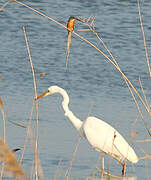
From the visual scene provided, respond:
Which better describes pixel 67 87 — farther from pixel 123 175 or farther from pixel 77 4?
pixel 77 4

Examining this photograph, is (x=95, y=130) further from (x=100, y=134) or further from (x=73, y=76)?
(x=73, y=76)

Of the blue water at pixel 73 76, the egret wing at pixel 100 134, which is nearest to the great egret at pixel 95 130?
the egret wing at pixel 100 134

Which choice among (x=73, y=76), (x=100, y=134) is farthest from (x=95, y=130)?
(x=73, y=76)

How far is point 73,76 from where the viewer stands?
6770 mm

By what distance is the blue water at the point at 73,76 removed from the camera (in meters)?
4.35

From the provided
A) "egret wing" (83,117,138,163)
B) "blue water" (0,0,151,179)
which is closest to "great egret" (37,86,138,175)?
"egret wing" (83,117,138,163)

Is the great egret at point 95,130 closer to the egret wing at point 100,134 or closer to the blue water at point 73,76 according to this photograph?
the egret wing at point 100,134

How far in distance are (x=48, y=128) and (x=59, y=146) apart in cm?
47

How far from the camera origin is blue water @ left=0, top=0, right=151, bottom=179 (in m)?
4.35

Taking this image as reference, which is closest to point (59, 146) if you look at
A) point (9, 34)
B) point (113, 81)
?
point (113, 81)

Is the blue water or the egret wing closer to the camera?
the blue water

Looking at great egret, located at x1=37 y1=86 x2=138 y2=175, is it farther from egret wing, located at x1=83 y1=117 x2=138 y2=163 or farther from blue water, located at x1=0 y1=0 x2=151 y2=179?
blue water, located at x1=0 y1=0 x2=151 y2=179

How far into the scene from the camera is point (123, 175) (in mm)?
3951

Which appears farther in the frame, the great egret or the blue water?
the great egret
